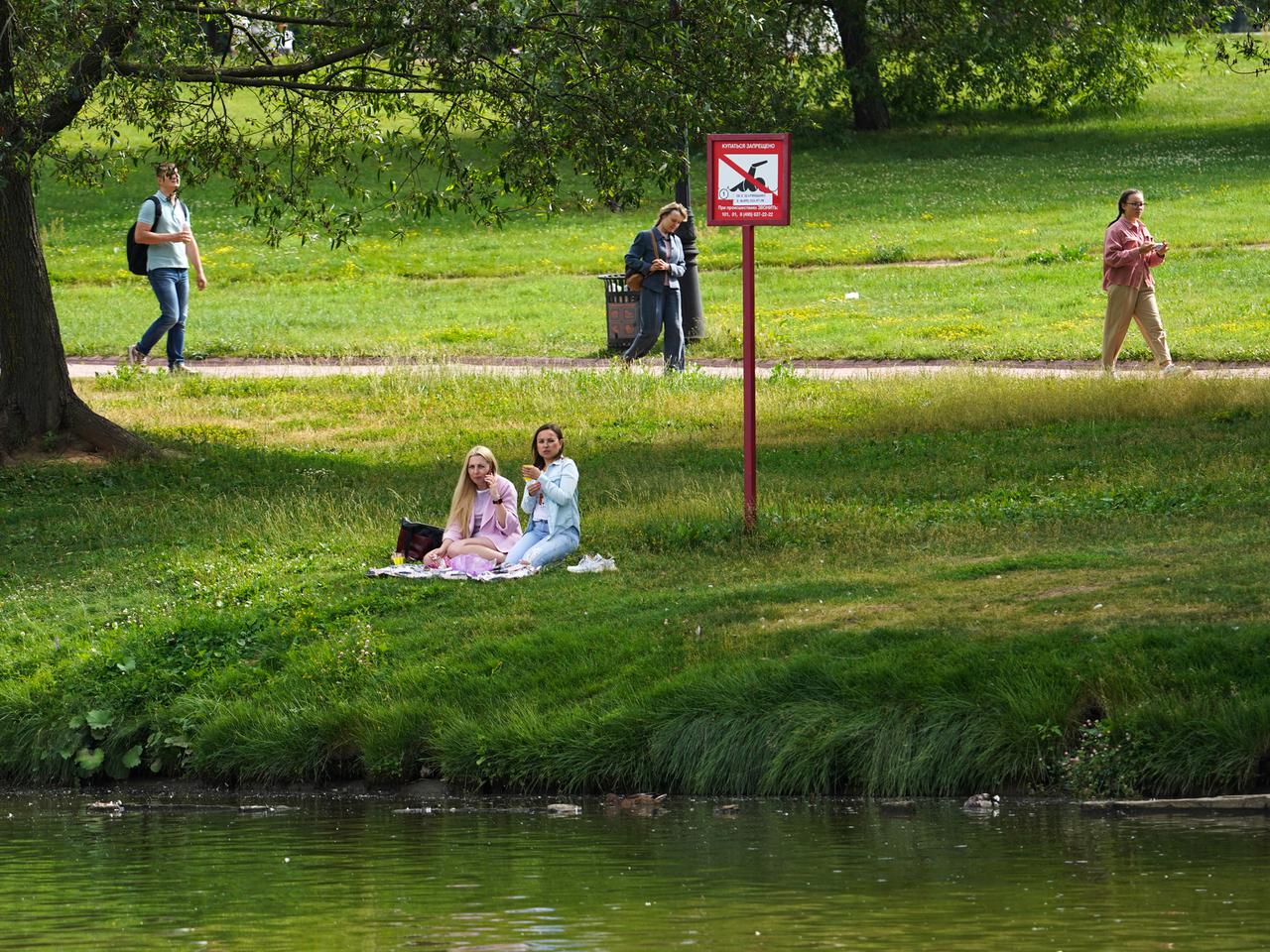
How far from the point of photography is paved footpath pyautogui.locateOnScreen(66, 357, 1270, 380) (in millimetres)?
21250

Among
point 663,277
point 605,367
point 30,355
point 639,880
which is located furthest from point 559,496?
point 605,367

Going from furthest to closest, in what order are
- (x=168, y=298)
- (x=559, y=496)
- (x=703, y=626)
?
(x=168, y=298) → (x=559, y=496) → (x=703, y=626)

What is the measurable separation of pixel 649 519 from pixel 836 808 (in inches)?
167

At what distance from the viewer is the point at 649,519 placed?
13.6m

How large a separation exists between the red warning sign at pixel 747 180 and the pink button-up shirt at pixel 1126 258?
7896 mm

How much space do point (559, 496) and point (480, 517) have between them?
0.72 m

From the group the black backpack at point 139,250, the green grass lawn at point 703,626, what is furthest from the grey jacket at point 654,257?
the green grass lawn at point 703,626

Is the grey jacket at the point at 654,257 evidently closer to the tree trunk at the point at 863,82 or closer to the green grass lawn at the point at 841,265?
the green grass lawn at the point at 841,265

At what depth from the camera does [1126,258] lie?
1978cm

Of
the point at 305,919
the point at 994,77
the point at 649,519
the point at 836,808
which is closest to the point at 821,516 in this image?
the point at 649,519

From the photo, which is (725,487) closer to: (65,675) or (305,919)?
(65,675)

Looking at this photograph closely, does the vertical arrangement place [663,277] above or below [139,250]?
below

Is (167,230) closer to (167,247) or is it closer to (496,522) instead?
(167,247)

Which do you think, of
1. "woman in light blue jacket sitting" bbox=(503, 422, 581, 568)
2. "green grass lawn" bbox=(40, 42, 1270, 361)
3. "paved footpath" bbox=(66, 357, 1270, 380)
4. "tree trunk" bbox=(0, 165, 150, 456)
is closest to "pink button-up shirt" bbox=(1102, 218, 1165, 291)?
"paved footpath" bbox=(66, 357, 1270, 380)
